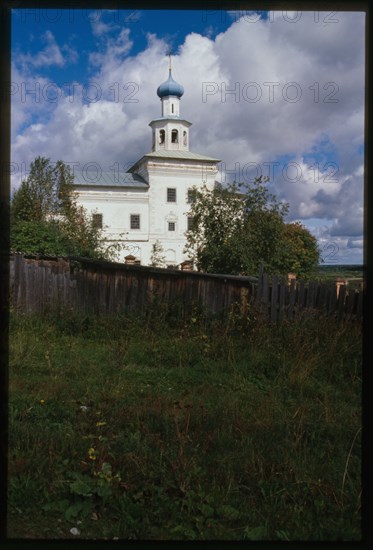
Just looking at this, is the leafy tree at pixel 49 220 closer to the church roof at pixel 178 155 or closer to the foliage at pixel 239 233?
the foliage at pixel 239 233

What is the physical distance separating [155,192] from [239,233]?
1474cm

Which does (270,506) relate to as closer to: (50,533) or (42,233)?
(50,533)

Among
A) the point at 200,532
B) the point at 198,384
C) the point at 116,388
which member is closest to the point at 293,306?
the point at 198,384

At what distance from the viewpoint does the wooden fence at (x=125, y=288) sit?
27.5ft

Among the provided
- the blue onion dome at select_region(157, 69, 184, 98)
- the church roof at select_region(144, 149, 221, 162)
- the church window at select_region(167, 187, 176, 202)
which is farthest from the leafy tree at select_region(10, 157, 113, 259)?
the church window at select_region(167, 187, 176, 202)

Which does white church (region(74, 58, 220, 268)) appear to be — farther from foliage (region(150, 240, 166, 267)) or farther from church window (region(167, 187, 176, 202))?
foliage (region(150, 240, 166, 267))

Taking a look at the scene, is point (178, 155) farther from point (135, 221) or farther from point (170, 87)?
point (170, 87)

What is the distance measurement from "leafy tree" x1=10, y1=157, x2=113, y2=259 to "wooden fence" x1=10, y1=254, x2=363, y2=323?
277cm

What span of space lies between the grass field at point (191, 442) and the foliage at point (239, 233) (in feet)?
26.2

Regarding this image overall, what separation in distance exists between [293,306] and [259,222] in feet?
22.9

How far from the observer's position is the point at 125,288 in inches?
373

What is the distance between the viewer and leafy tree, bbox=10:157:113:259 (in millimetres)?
12484

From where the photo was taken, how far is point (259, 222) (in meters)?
14.4

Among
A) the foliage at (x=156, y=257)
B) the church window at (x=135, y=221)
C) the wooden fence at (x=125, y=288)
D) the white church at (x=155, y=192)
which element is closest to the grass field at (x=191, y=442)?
the wooden fence at (x=125, y=288)
